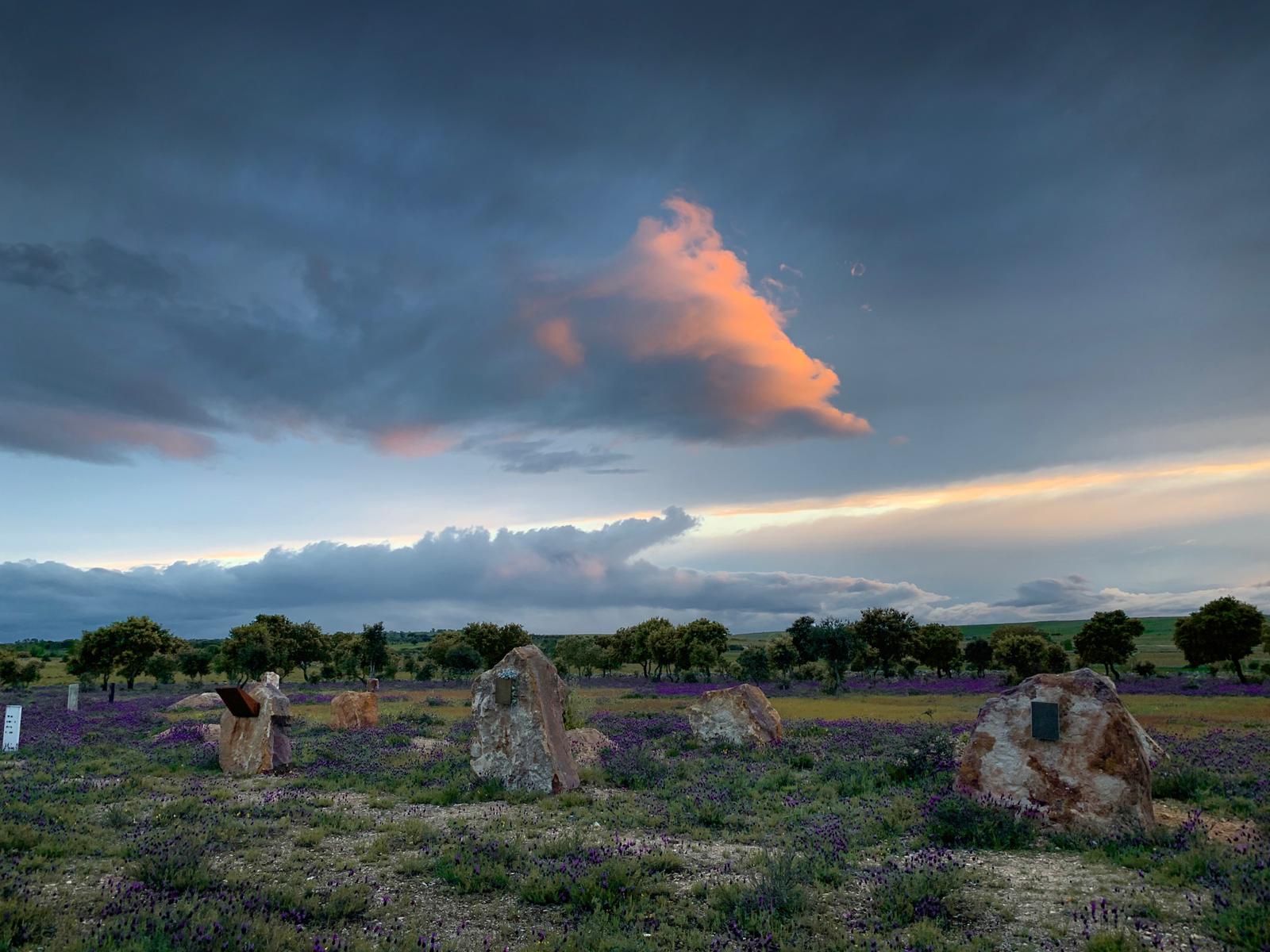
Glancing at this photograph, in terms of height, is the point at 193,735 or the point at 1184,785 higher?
the point at 1184,785

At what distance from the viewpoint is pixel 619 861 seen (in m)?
10.2

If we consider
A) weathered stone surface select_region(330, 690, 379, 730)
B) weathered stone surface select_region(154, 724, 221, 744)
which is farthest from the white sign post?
weathered stone surface select_region(330, 690, 379, 730)

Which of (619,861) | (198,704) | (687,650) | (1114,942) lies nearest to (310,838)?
(619,861)

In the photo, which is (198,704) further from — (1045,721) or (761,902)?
(1045,721)

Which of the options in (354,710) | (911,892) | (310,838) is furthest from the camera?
(354,710)

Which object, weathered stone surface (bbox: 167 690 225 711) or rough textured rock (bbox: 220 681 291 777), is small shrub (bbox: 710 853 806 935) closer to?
rough textured rock (bbox: 220 681 291 777)

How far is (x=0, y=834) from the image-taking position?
1107 centimetres

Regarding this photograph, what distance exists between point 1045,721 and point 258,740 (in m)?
19.2

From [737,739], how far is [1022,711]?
1205cm

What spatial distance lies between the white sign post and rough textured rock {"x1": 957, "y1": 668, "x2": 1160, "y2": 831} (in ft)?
92.0

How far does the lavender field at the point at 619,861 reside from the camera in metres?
7.81

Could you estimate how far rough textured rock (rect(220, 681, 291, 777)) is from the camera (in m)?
19.4

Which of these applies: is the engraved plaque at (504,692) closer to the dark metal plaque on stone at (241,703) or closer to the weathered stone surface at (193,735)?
the dark metal plaque on stone at (241,703)

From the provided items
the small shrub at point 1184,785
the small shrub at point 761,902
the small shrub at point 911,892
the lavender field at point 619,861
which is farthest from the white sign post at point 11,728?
the small shrub at point 1184,785
